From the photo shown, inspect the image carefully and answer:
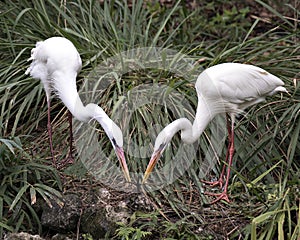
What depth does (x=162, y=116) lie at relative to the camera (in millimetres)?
4531

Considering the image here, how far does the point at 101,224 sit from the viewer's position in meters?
3.85

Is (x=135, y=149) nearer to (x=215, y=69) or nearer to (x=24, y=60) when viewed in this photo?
(x=215, y=69)

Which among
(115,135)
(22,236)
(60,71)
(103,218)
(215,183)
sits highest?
(60,71)

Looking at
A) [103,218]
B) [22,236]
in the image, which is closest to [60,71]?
[103,218]

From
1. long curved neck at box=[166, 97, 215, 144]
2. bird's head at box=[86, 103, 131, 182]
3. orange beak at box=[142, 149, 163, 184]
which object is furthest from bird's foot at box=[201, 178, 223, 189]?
bird's head at box=[86, 103, 131, 182]

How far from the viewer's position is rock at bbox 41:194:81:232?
3.90m

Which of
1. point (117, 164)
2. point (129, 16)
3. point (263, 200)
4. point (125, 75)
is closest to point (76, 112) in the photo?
point (117, 164)

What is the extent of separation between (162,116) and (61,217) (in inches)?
41.9

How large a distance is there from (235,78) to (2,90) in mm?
1679

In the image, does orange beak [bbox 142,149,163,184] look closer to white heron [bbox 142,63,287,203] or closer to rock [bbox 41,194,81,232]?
white heron [bbox 142,63,287,203]

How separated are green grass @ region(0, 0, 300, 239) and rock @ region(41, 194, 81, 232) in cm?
14

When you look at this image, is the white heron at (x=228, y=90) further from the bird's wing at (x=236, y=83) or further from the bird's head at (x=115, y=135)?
the bird's head at (x=115, y=135)

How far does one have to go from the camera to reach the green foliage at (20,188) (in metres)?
3.90

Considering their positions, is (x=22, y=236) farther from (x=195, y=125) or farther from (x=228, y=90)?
(x=228, y=90)
